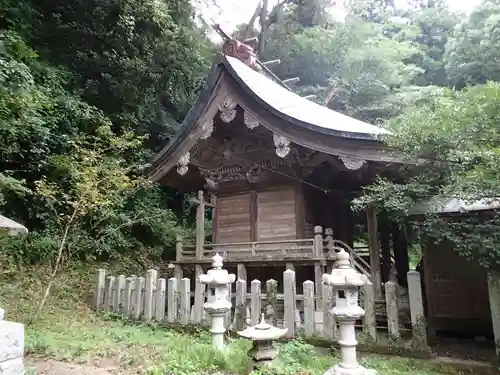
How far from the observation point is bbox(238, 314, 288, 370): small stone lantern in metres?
4.05

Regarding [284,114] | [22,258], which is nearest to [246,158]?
[284,114]

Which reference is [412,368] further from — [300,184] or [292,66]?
[292,66]

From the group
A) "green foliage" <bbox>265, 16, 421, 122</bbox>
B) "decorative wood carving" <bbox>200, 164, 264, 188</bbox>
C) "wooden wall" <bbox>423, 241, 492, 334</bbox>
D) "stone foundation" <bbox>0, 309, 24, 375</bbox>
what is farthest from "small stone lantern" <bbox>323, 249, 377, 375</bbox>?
"green foliage" <bbox>265, 16, 421, 122</bbox>

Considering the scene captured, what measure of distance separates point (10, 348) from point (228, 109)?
692 cm

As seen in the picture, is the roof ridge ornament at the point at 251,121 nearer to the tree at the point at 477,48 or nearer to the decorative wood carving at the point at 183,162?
the decorative wood carving at the point at 183,162

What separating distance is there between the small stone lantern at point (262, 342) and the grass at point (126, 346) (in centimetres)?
15

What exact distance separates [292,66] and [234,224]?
17.9 m

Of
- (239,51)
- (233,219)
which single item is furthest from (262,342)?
(239,51)

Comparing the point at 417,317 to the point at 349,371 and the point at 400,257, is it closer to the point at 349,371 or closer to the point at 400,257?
the point at 349,371

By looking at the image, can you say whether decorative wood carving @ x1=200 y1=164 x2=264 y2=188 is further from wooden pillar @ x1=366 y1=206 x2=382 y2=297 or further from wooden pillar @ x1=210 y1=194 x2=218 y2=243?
wooden pillar @ x1=366 y1=206 x2=382 y2=297

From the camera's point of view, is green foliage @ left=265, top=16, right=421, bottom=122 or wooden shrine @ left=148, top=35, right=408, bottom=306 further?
green foliage @ left=265, top=16, right=421, bottom=122

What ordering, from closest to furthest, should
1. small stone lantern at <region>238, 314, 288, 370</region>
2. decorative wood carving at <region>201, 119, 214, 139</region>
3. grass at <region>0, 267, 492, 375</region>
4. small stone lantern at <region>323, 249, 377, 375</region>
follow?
small stone lantern at <region>323, 249, 377, 375</region>
small stone lantern at <region>238, 314, 288, 370</region>
grass at <region>0, 267, 492, 375</region>
decorative wood carving at <region>201, 119, 214, 139</region>

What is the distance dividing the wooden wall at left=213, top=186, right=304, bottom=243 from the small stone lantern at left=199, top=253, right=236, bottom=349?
4.75 meters

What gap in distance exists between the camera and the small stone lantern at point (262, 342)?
4051 millimetres
